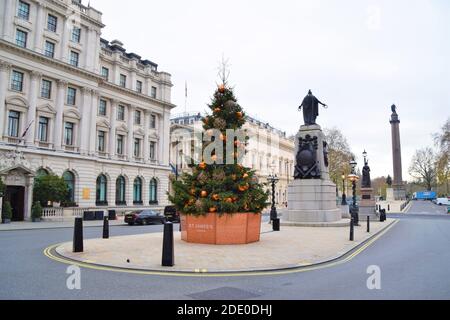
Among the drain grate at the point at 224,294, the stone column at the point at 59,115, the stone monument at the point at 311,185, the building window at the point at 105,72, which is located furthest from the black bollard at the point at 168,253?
the building window at the point at 105,72

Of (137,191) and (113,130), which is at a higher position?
(113,130)

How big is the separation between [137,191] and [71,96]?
15.2 m

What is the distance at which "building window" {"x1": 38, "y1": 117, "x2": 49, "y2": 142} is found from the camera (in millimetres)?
36625

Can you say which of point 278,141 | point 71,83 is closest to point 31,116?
point 71,83

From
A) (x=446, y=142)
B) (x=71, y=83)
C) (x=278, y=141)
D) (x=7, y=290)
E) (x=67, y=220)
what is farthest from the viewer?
(x=278, y=141)

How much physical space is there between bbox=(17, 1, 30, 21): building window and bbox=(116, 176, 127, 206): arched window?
20210 mm

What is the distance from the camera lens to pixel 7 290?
6.86 meters

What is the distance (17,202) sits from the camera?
31844 mm

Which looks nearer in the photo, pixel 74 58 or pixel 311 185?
pixel 311 185

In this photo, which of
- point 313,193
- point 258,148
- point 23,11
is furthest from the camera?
point 258,148

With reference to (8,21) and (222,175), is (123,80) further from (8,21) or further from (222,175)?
(222,175)

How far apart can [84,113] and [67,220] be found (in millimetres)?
13052

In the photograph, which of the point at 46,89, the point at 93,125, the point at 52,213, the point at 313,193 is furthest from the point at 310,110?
the point at 46,89
